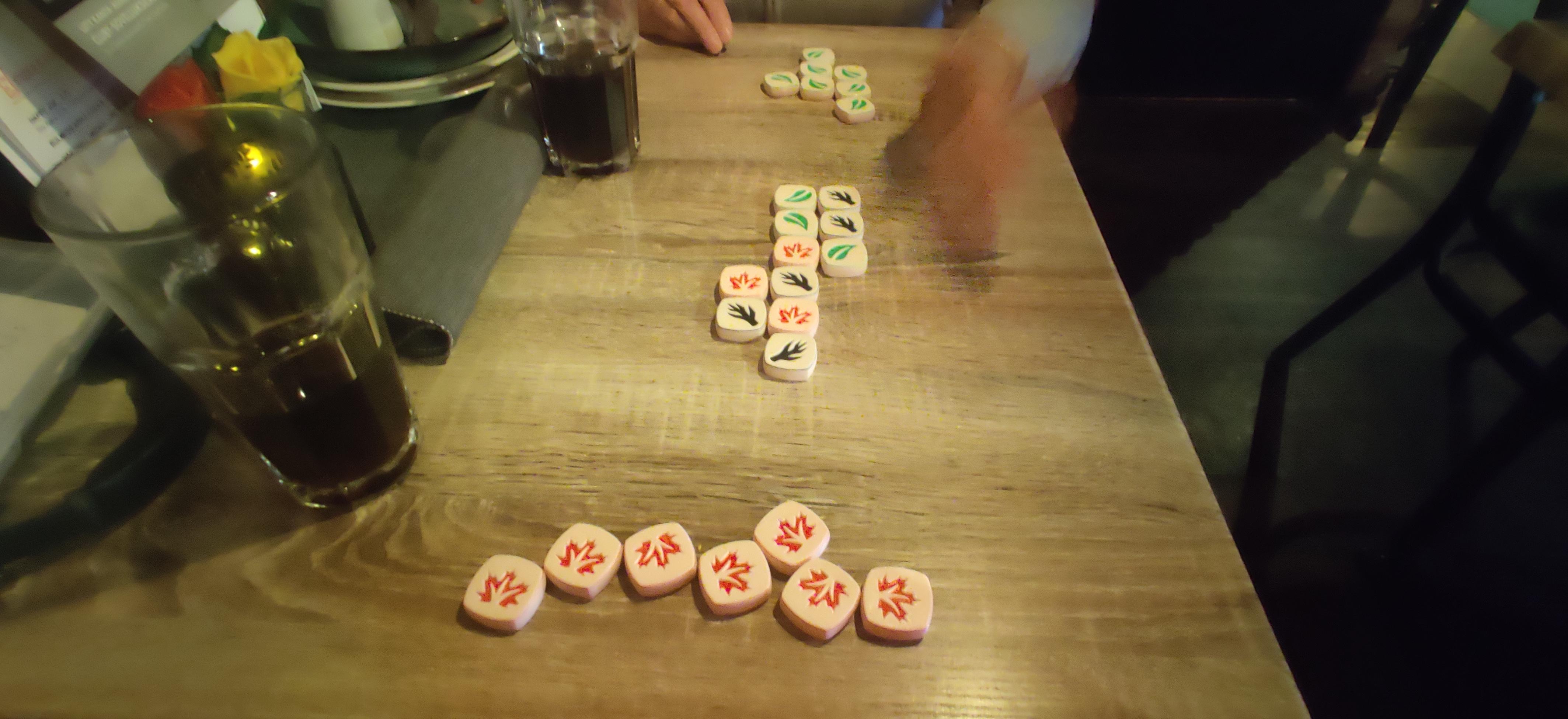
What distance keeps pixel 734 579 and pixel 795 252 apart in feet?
1.07

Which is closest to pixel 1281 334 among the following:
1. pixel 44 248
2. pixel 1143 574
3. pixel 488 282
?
pixel 1143 574

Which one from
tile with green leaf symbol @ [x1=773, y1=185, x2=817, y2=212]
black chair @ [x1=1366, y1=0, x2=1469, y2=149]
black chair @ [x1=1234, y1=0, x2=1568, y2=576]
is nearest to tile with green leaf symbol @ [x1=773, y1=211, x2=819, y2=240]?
tile with green leaf symbol @ [x1=773, y1=185, x2=817, y2=212]

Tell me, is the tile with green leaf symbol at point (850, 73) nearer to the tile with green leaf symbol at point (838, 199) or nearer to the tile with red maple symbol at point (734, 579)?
the tile with green leaf symbol at point (838, 199)

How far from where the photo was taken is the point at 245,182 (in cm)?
45

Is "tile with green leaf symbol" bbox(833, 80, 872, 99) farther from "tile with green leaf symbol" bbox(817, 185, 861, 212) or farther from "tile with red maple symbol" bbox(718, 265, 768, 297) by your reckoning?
"tile with red maple symbol" bbox(718, 265, 768, 297)

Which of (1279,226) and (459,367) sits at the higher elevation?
(459,367)

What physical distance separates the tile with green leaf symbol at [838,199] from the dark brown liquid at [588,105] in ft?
0.69

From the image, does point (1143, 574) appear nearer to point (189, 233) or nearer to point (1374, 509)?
point (189, 233)

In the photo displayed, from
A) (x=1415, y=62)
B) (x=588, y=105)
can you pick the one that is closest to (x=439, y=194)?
(x=588, y=105)

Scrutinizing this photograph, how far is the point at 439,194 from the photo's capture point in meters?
0.65

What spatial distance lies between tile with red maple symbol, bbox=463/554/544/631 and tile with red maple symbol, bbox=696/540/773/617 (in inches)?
3.7

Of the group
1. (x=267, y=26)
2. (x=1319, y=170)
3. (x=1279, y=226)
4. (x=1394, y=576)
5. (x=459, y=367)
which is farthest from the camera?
(x=1319, y=170)

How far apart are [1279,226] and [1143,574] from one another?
1839mm

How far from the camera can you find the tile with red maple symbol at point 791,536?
0.45m
